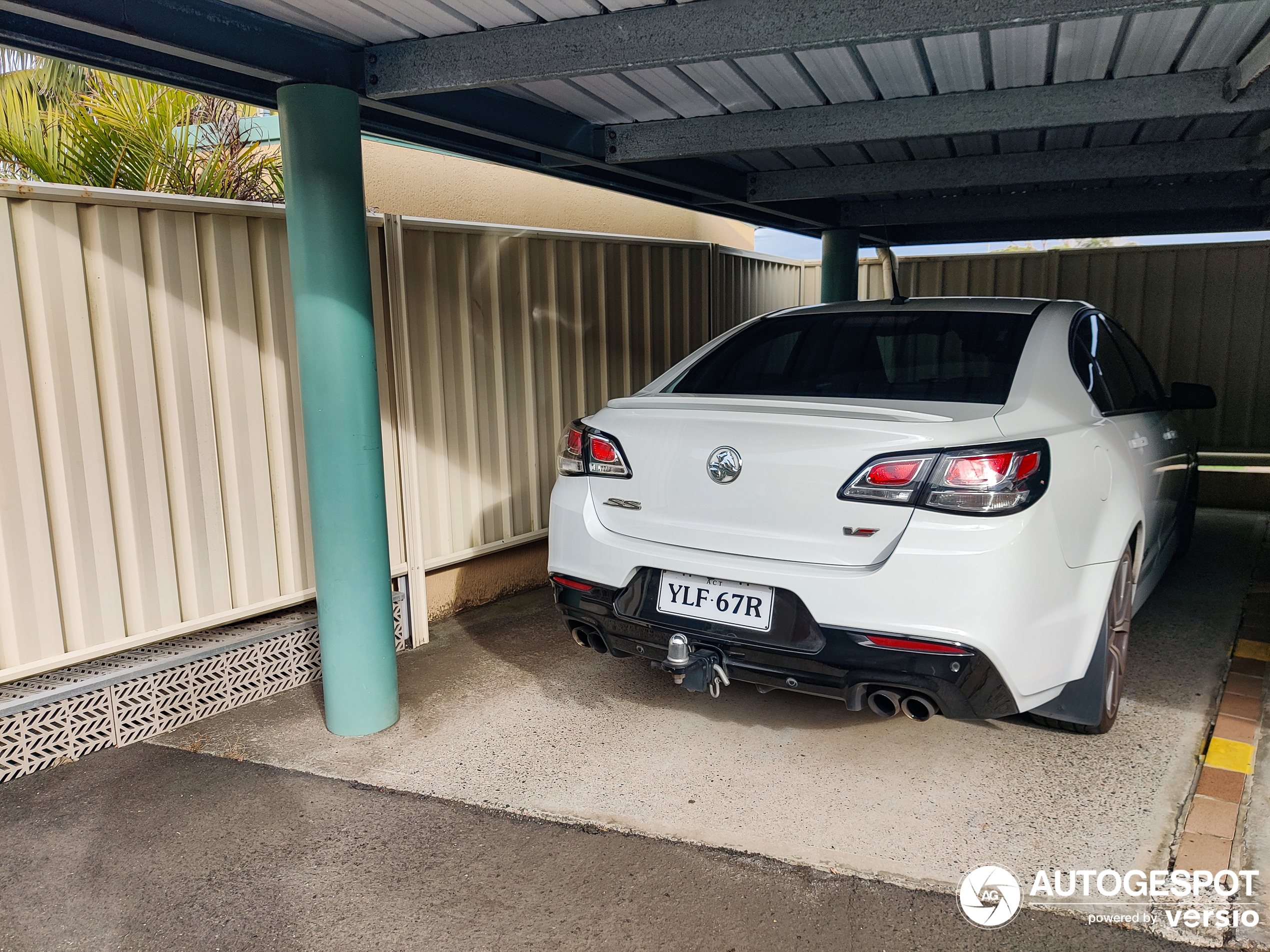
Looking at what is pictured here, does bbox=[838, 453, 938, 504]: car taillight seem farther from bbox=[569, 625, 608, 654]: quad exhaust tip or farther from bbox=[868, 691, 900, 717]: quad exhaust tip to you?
bbox=[569, 625, 608, 654]: quad exhaust tip

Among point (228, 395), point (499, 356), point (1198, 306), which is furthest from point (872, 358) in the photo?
point (1198, 306)

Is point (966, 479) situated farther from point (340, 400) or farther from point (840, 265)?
point (840, 265)

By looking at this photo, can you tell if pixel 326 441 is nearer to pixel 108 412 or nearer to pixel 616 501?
pixel 108 412

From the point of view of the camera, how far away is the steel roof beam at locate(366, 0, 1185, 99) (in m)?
2.87

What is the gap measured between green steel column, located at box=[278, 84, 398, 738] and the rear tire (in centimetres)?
259

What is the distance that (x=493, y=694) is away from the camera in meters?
4.21

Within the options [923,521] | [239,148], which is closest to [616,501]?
[923,521]

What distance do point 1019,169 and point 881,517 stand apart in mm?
4063

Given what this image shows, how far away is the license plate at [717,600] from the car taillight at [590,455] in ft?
1.44

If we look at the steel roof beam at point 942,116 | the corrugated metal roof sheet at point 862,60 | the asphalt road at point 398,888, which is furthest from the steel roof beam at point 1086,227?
the asphalt road at point 398,888

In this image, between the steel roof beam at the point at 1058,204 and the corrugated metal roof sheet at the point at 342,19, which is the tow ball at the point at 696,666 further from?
the steel roof beam at the point at 1058,204

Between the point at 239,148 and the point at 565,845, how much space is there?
315 inches

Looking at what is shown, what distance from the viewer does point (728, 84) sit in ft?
14.2

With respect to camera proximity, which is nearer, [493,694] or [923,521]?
[923,521]
